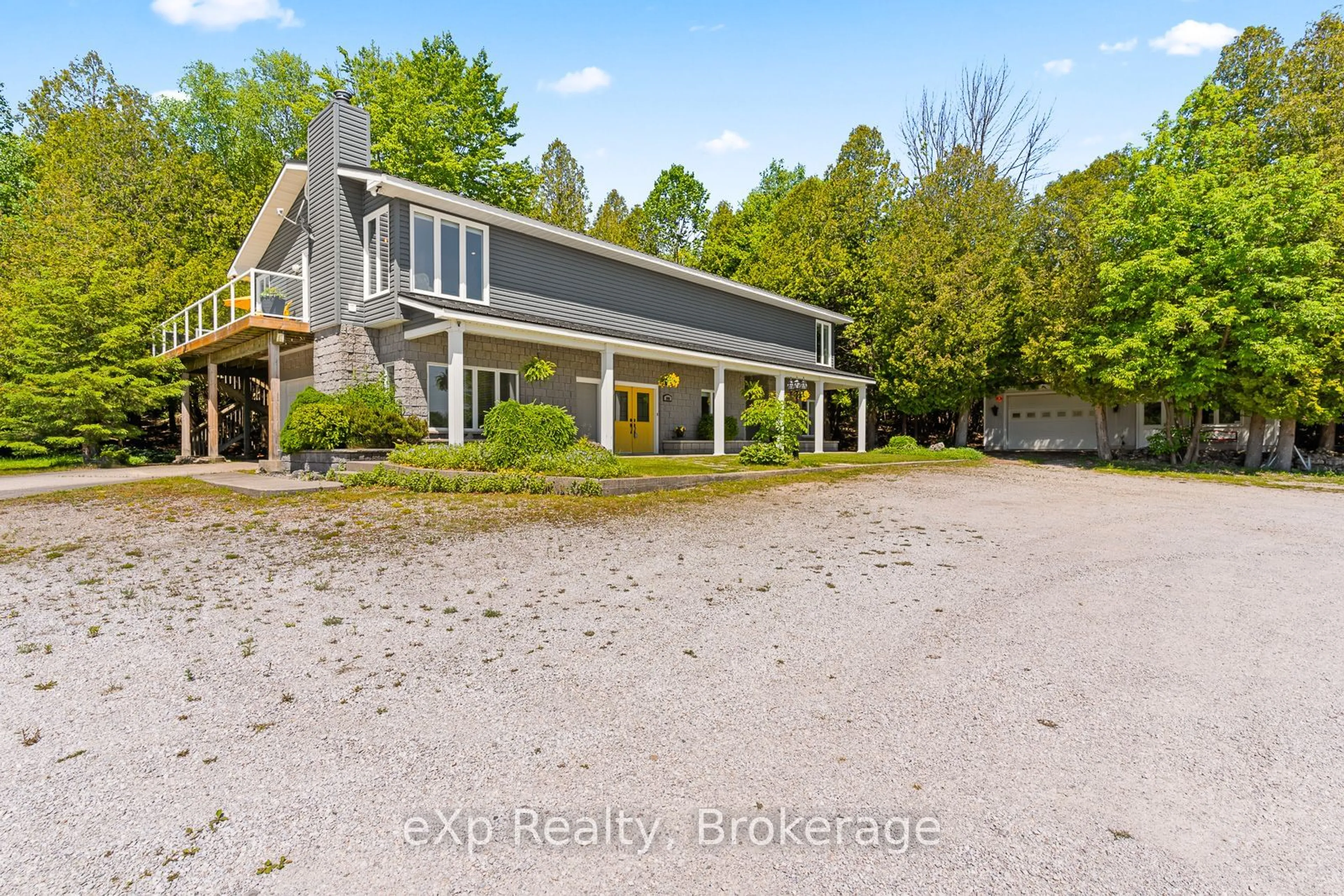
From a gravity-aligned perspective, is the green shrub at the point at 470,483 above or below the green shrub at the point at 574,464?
below

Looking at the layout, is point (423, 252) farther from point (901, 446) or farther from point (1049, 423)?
point (1049, 423)

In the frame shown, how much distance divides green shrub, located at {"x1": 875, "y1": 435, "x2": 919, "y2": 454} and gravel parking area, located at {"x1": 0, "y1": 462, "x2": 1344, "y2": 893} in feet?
48.5

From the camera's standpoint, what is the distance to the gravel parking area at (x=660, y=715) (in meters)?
1.90

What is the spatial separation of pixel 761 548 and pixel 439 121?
93.6 feet

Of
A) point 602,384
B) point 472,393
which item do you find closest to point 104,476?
point 472,393

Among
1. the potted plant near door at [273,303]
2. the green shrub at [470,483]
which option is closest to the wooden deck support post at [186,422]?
the potted plant near door at [273,303]

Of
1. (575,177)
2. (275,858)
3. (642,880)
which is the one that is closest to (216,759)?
(275,858)

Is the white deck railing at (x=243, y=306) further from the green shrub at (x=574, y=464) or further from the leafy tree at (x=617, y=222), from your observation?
the leafy tree at (x=617, y=222)

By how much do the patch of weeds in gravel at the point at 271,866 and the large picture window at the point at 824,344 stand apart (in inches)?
950

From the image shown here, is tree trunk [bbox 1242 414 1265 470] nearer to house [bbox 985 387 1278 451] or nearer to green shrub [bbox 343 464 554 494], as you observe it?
house [bbox 985 387 1278 451]

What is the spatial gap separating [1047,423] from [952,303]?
29.0 ft

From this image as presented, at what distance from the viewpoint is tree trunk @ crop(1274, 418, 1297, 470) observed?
56.6 feet

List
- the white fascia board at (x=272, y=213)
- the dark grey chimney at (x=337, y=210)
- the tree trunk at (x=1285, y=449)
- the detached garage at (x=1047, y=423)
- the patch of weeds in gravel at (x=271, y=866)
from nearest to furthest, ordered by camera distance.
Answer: the patch of weeds in gravel at (x=271, y=866)
the dark grey chimney at (x=337, y=210)
the white fascia board at (x=272, y=213)
the tree trunk at (x=1285, y=449)
the detached garage at (x=1047, y=423)

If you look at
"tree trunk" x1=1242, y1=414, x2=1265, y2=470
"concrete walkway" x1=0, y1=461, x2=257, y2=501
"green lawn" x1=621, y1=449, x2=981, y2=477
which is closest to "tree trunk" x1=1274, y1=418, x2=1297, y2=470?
"tree trunk" x1=1242, y1=414, x2=1265, y2=470
